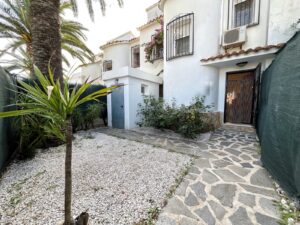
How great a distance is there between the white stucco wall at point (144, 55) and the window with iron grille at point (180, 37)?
5.11 feet

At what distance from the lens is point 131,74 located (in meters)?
5.95

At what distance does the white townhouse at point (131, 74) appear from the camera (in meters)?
6.20

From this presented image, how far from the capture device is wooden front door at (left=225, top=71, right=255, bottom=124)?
6.21 meters

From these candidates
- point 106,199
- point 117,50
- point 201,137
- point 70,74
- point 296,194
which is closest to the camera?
point 70,74

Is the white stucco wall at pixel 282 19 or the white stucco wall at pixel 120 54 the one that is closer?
the white stucco wall at pixel 282 19

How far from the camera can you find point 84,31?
8453 millimetres

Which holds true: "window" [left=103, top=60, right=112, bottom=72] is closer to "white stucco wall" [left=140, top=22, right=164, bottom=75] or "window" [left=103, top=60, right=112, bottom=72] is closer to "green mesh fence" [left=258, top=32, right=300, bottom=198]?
"white stucco wall" [left=140, top=22, right=164, bottom=75]

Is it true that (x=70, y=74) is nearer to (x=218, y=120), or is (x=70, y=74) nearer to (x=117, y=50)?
(x=218, y=120)

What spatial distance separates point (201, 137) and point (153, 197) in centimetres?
353

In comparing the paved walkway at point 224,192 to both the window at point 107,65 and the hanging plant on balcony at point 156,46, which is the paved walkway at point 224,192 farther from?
the window at point 107,65

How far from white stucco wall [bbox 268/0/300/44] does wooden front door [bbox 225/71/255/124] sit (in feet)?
5.28

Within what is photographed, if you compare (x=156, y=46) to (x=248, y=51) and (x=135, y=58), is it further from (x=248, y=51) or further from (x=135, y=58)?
(x=248, y=51)

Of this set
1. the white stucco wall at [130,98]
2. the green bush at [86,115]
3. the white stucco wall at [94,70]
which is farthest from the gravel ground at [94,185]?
the white stucco wall at [94,70]

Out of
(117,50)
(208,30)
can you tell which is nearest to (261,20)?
(208,30)
